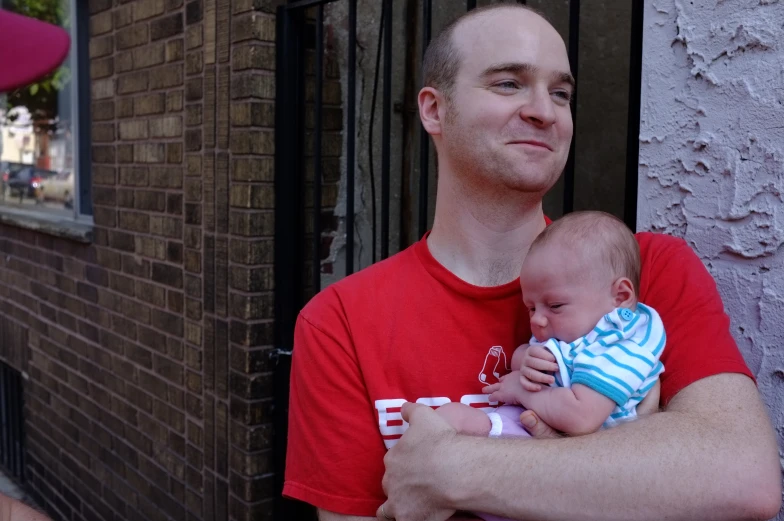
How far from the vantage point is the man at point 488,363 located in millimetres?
1385

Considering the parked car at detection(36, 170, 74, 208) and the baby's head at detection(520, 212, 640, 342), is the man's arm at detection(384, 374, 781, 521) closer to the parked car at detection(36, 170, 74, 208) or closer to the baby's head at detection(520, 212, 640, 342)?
the baby's head at detection(520, 212, 640, 342)

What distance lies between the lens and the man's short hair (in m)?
1.91

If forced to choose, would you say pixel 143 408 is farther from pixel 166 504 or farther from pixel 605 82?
pixel 605 82

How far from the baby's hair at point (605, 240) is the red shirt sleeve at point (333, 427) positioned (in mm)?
493

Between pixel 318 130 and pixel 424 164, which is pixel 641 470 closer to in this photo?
pixel 424 164

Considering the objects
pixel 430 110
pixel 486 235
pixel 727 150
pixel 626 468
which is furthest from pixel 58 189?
pixel 626 468

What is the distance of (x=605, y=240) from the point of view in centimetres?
160

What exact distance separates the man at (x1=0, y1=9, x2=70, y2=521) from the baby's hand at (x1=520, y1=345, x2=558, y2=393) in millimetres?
1083

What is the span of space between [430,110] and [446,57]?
0.47 feet

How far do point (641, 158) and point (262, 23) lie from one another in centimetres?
174

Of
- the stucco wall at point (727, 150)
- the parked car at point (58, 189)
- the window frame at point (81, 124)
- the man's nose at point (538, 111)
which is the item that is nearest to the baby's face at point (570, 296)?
the man's nose at point (538, 111)

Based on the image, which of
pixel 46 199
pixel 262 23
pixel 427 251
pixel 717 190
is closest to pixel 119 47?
pixel 262 23

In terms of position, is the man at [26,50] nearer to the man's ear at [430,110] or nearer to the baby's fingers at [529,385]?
the man's ear at [430,110]

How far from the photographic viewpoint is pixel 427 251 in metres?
1.89
